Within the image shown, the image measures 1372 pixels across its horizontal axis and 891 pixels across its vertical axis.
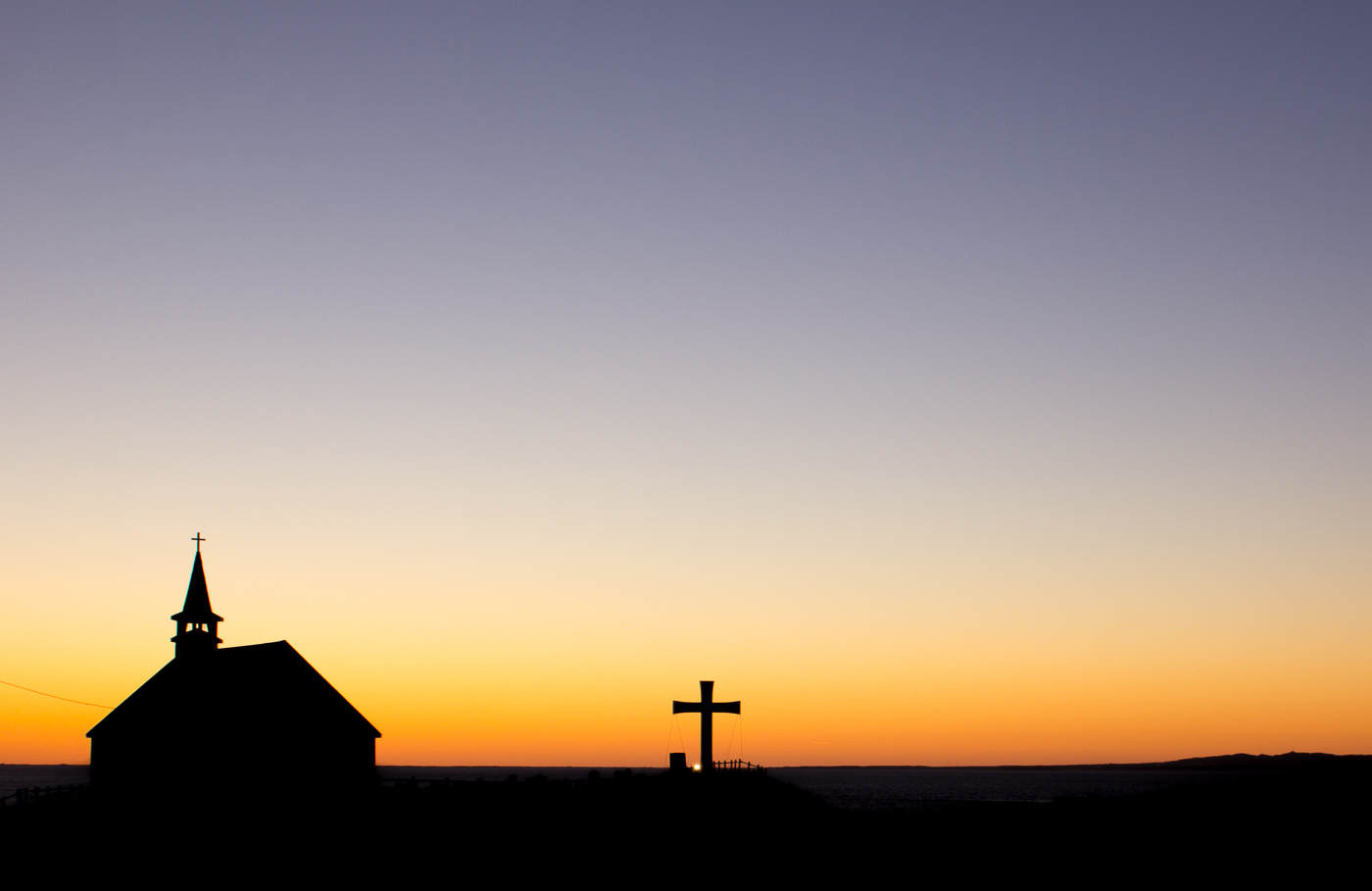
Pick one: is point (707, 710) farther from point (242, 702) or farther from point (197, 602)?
point (197, 602)

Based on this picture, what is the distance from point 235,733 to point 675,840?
26.2 meters

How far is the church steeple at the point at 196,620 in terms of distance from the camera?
58.9m

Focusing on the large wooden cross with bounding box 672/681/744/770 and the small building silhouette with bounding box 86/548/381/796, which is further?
the small building silhouette with bounding box 86/548/381/796

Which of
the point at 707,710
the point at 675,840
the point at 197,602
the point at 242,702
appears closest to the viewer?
the point at 675,840

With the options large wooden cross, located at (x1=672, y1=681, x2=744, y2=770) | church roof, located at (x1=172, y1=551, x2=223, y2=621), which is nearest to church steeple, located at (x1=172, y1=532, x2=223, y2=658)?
church roof, located at (x1=172, y1=551, x2=223, y2=621)

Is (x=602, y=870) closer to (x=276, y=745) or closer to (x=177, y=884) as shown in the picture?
(x=177, y=884)

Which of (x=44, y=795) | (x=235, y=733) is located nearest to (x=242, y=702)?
(x=235, y=733)

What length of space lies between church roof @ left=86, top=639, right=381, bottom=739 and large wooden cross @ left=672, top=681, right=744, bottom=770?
20.5m

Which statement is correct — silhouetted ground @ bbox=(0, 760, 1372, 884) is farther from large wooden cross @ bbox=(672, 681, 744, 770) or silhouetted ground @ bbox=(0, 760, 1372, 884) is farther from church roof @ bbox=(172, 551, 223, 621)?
church roof @ bbox=(172, 551, 223, 621)

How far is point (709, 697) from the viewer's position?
3681cm

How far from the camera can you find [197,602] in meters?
59.5

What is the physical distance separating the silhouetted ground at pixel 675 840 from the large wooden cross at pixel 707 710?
942 millimetres

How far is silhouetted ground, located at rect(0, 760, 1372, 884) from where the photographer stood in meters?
27.2

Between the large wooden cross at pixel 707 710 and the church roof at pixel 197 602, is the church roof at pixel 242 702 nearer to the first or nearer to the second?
the church roof at pixel 197 602
